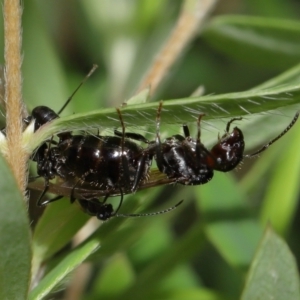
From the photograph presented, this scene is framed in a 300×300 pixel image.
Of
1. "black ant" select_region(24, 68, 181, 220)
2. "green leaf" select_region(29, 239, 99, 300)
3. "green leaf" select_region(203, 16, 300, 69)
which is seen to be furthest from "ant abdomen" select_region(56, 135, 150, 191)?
"green leaf" select_region(203, 16, 300, 69)

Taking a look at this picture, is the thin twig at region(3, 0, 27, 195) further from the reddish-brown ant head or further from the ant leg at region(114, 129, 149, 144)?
the reddish-brown ant head

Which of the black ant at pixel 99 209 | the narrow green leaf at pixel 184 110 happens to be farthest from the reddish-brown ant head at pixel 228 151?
the narrow green leaf at pixel 184 110

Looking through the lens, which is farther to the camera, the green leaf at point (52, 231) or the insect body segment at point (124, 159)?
the insect body segment at point (124, 159)

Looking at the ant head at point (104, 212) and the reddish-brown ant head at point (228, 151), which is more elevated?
the ant head at point (104, 212)

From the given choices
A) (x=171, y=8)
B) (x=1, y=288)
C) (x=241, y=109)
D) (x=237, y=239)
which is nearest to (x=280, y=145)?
(x=237, y=239)

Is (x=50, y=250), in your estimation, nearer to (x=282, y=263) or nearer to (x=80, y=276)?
(x=282, y=263)

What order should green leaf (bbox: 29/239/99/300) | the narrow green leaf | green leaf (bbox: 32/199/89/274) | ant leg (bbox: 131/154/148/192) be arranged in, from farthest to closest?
1. ant leg (bbox: 131/154/148/192)
2. green leaf (bbox: 32/199/89/274)
3. green leaf (bbox: 29/239/99/300)
4. the narrow green leaf

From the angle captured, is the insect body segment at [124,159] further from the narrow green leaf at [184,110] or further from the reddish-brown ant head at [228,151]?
the narrow green leaf at [184,110]

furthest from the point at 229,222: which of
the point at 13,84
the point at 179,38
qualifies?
the point at 13,84

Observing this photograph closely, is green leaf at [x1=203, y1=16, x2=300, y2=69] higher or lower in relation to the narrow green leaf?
lower
